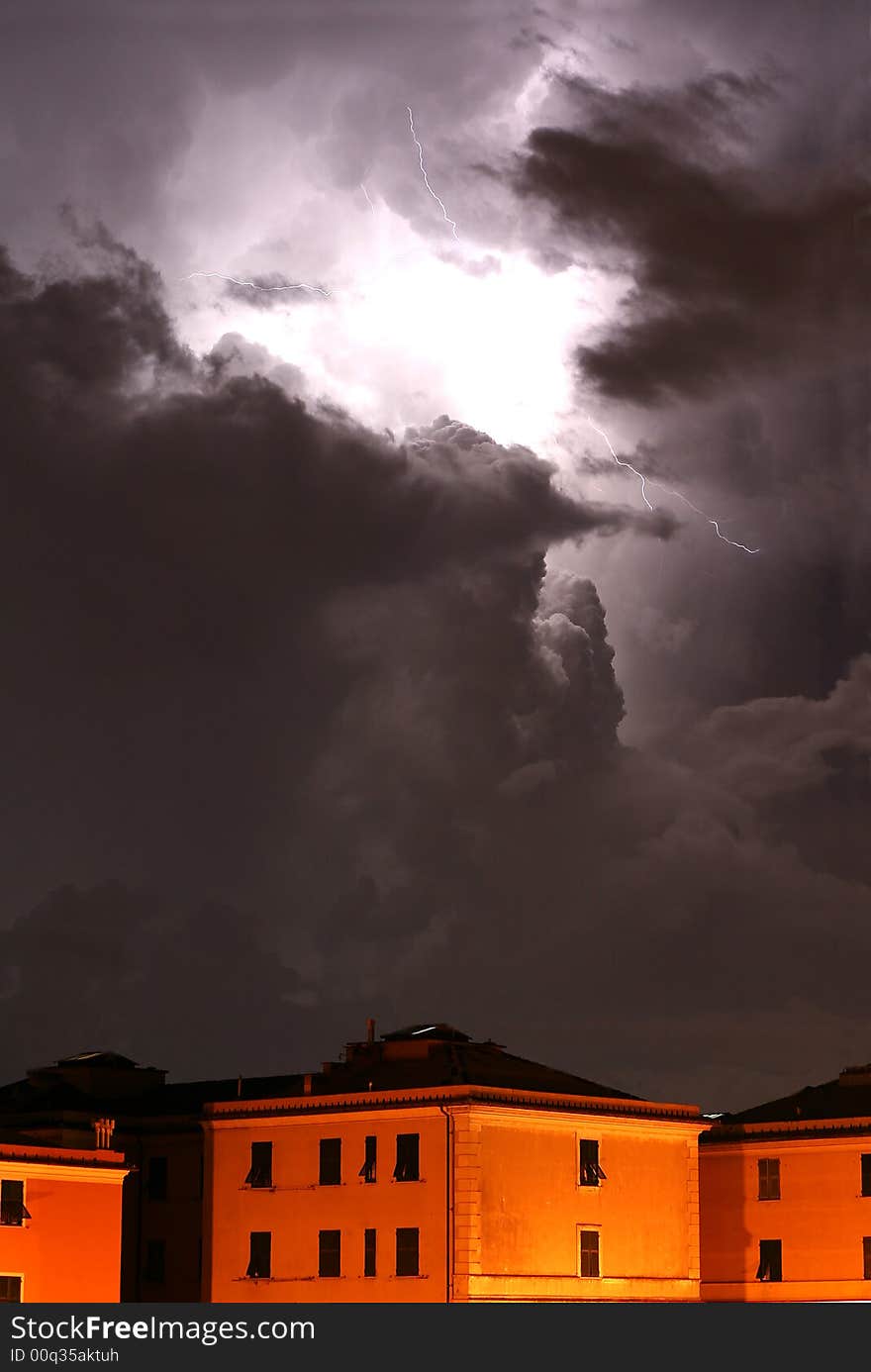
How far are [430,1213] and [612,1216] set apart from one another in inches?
267

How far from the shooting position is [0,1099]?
344 ft

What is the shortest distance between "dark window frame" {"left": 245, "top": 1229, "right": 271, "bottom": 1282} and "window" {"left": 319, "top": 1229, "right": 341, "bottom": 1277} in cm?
211

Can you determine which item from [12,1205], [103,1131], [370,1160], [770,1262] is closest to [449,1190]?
[370,1160]

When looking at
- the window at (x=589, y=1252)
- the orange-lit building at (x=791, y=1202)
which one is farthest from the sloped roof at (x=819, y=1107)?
the window at (x=589, y=1252)

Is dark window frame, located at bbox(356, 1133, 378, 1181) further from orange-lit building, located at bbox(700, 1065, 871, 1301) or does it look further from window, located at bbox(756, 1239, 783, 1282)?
window, located at bbox(756, 1239, 783, 1282)

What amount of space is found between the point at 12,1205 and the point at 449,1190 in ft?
45.5

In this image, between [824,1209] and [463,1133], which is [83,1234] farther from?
[824,1209]

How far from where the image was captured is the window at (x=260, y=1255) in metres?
92.3

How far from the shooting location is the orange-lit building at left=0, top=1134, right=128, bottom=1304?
85188 mm

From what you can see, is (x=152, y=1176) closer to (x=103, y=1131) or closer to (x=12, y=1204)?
(x=103, y=1131)

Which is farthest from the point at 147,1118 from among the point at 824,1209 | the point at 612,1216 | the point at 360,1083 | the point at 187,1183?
the point at 824,1209

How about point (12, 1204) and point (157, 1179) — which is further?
point (157, 1179)

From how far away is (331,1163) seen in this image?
91875 mm

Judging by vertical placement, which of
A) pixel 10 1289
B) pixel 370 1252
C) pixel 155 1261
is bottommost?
pixel 10 1289
